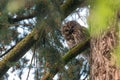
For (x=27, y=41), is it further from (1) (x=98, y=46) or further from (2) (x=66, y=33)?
(2) (x=66, y=33)

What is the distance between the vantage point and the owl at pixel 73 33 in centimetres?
357

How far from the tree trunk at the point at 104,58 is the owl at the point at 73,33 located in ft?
3.72

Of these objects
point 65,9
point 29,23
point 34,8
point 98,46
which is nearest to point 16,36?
point 29,23

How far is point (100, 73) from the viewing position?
2262 millimetres

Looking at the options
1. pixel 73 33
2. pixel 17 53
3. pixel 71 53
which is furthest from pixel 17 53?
pixel 73 33

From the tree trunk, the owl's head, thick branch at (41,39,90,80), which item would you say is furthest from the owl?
the tree trunk

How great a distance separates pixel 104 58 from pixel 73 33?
1433mm

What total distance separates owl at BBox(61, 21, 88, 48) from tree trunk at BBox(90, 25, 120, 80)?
113 cm

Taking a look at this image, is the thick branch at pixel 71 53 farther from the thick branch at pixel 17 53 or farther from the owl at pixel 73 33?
the owl at pixel 73 33

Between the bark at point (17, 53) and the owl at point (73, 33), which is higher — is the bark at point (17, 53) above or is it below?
below

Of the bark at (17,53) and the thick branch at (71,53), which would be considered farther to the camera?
the thick branch at (71,53)

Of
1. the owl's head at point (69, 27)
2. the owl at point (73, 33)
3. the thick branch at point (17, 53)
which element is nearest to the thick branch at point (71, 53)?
A: the thick branch at point (17, 53)

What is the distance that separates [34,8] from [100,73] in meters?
0.75

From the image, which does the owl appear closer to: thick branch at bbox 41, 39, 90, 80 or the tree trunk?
thick branch at bbox 41, 39, 90, 80
